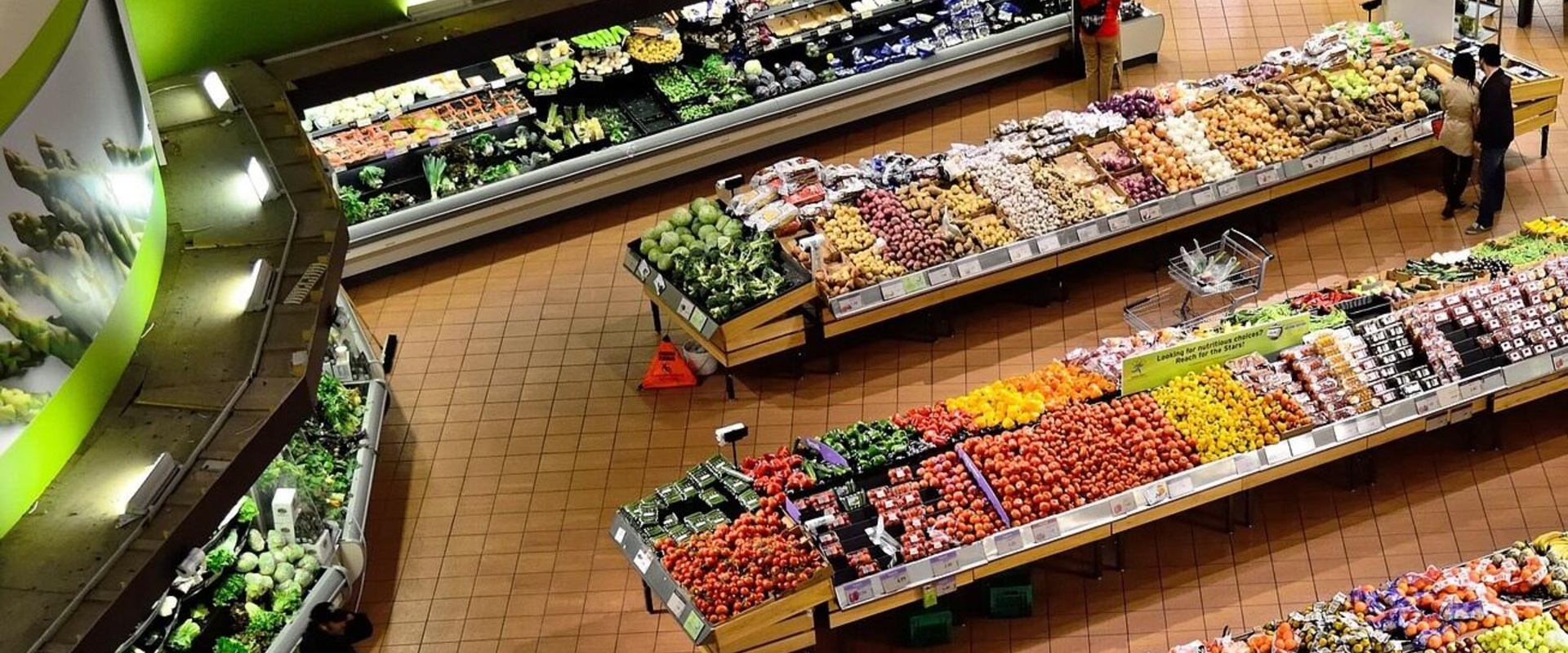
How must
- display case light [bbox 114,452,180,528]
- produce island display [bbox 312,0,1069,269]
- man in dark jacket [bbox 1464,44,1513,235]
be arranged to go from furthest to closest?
produce island display [bbox 312,0,1069,269] → man in dark jacket [bbox 1464,44,1513,235] → display case light [bbox 114,452,180,528]

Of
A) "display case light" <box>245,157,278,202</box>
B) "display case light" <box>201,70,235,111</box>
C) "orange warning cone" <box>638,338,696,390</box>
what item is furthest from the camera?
"orange warning cone" <box>638,338,696,390</box>

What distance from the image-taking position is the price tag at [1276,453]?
30.2 feet

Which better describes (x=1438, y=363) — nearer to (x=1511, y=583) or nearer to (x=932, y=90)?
(x=1511, y=583)

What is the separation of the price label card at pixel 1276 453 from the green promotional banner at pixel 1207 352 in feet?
1.99

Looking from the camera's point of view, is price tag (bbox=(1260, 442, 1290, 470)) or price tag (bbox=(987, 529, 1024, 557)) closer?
price tag (bbox=(987, 529, 1024, 557))

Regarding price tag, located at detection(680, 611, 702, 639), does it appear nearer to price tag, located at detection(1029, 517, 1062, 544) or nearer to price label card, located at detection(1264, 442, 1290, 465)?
price tag, located at detection(1029, 517, 1062, 544)

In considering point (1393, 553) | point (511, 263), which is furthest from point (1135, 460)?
point (511, 263)

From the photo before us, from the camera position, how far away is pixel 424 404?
11469 millimetres

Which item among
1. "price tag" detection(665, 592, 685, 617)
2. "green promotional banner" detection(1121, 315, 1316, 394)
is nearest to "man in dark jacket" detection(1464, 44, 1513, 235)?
"green promotional banner" detection(1121, 315, 1316, 394)

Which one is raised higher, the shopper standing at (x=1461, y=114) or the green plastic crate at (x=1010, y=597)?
the shopper standing at (x=1461, y=114)

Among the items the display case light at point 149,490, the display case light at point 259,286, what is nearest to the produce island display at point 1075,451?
the display case light at point 259,286

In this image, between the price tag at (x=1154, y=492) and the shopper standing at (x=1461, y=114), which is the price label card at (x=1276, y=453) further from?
the shopper standing at (x=1461, y=114)

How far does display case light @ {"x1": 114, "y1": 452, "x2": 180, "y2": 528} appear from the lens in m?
7.22

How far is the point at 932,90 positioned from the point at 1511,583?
7.01m
